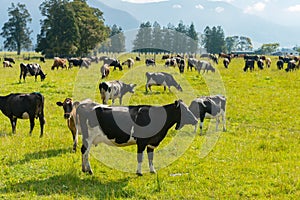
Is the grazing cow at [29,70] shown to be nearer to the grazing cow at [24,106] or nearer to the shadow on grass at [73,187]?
the grazing cow at [24,106]

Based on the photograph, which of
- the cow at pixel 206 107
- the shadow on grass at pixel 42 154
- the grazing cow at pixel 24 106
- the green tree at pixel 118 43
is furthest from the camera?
the green tree at pixel 118 43

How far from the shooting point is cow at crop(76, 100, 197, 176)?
877cm

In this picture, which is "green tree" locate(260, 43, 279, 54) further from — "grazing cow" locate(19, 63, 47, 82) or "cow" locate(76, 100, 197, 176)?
"cow" locate(76, 100, 197, 176)

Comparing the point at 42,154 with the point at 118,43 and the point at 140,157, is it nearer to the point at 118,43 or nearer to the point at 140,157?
the point at 140,157

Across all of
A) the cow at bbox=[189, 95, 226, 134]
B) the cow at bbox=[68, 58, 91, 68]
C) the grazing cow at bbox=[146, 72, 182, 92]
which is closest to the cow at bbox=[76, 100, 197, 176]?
the cow at bbox=[189, 95, 226, 134]

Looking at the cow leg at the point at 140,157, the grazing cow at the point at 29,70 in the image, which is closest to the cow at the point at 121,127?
the cow leg at the point at 140,157

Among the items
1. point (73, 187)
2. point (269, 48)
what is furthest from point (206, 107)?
point (269, 48)

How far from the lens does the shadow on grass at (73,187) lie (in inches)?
296

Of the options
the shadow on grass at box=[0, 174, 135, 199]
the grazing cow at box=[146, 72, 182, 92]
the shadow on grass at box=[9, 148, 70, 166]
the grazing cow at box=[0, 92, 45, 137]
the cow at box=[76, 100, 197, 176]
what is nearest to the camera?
the shadow on grass at box=[0, 174, 135, 199]

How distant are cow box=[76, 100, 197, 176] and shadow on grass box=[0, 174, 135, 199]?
572 millimetres

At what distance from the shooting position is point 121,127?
877 centimetres

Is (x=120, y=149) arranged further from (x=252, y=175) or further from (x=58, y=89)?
→ (x=58, y=89)

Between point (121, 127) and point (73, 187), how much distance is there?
185 cm

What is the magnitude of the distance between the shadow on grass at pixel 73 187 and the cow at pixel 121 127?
57 centimetres
